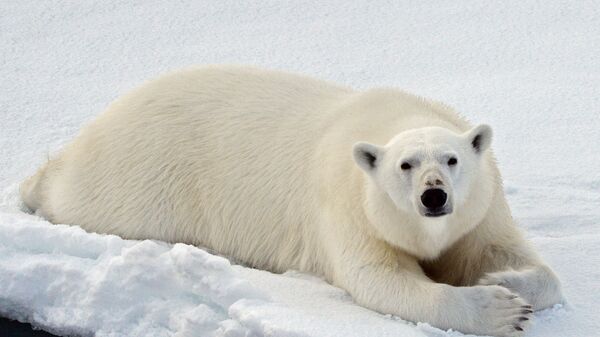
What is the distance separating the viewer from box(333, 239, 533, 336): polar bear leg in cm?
435

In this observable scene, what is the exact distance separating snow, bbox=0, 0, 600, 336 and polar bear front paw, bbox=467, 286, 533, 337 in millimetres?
123

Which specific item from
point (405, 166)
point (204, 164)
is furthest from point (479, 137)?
point (204, 164)

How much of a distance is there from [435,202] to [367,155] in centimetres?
42

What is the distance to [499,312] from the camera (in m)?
4.35

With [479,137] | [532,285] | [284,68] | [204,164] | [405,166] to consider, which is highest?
[284,68]

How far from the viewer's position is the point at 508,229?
15.9 feet

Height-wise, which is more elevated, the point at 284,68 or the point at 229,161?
the point at 284,68

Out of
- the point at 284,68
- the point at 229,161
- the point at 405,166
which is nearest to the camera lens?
the point at 405,166

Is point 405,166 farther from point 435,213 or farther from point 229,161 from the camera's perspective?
point 229,161

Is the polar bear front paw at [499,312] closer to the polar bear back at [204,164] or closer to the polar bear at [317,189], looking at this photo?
the polar bear at [317,189]

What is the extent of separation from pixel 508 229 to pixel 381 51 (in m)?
3.46

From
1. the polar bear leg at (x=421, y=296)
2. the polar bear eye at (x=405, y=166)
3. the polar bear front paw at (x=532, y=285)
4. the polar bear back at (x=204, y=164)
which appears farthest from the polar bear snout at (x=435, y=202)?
the polar bear back at (x=204, y=164)

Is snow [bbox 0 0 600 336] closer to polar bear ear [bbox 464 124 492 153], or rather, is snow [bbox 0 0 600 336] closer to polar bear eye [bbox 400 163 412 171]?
polar bear eye [bbox 400 163 412 171]

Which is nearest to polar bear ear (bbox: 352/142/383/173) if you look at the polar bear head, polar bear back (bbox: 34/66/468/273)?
the polar bear head
